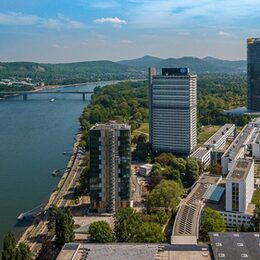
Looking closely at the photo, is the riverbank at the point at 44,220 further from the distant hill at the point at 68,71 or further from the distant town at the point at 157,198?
the distant hill at the point at 68,71

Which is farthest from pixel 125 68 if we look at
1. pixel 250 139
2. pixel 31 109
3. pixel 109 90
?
pixel 250 139

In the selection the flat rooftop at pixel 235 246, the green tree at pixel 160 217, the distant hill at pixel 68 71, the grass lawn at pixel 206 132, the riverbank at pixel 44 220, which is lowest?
the riverbank at pixel 44 220

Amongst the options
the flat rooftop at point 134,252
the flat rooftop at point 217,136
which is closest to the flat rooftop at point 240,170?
the flat rooftop at point 134,252

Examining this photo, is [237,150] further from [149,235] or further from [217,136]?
[149,235]

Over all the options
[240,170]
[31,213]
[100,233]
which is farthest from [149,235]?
[31,213]

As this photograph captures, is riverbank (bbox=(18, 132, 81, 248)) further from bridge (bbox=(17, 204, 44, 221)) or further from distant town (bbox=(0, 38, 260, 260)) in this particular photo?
bridge (bbox=(17, 204, 44, 221))

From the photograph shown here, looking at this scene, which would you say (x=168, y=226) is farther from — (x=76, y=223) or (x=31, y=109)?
(x=31, y=109)
